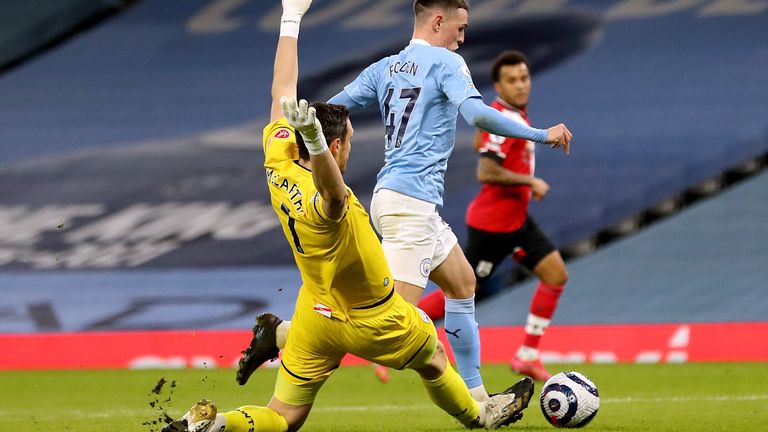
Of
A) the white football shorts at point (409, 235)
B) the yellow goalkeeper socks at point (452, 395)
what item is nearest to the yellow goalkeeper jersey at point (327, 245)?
the yellow goalkeeper socks at point (452, 395)

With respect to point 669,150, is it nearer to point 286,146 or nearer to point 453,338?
point 453,338

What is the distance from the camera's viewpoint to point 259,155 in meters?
15.5

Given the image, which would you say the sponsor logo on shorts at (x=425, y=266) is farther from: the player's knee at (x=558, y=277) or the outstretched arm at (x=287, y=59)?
the player's knee at (x=558, y=277)

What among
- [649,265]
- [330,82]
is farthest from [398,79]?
[330,82]

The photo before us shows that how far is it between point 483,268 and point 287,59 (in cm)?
358

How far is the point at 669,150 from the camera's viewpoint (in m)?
14.6

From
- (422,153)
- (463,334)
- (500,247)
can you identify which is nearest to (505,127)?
(422,153)

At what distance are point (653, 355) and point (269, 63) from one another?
7104 millimetres

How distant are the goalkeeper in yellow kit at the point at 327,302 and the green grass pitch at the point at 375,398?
3.39 feet

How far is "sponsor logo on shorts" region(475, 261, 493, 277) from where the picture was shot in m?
8.74

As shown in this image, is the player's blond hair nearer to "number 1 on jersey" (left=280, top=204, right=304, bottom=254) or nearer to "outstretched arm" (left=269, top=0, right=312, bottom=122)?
"outstretched arm" (left=269, top=0, right=312, bottom=122)

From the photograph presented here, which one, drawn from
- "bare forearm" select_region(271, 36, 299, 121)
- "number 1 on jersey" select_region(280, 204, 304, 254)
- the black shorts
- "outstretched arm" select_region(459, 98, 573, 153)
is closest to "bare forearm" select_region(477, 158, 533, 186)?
the black shorts

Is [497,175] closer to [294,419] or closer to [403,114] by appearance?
[403,114]

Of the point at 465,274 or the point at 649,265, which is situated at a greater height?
the point at 465,274
